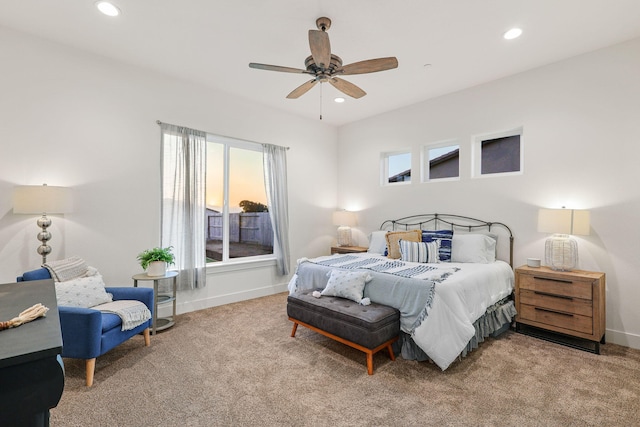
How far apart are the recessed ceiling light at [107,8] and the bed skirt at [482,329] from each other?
390cm

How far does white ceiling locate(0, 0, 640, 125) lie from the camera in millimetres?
2643

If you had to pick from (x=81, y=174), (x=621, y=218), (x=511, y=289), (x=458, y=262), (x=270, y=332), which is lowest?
(x=270, y=332)

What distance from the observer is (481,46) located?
3.23m

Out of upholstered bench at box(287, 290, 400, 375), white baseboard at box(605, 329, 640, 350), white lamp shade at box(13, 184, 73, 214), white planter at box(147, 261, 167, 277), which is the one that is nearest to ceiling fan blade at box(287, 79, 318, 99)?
upholstered bench at box(287, 290, 400, 375)

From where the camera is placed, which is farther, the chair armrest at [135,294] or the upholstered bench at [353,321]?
the chair armrest at [135,294]

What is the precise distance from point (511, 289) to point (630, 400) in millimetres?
1536

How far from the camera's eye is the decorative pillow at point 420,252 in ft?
12.6

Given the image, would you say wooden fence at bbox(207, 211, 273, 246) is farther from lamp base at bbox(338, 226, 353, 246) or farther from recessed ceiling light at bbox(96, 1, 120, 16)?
recessed ceiling light at bbox(96, 1, 120, 16)

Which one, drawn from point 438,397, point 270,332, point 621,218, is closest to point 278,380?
point 270,332

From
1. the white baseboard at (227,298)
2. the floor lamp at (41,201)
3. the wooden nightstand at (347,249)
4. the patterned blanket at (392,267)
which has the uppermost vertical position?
the floor lamp at (41,201)

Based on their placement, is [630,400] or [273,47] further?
[273,47]

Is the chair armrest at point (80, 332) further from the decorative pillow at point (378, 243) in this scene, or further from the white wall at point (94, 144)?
the decorative pillow at point (378, 243)

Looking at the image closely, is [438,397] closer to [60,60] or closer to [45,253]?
[45,253]

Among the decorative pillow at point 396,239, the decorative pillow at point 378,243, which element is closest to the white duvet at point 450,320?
the decorative pillow at point 396,239
